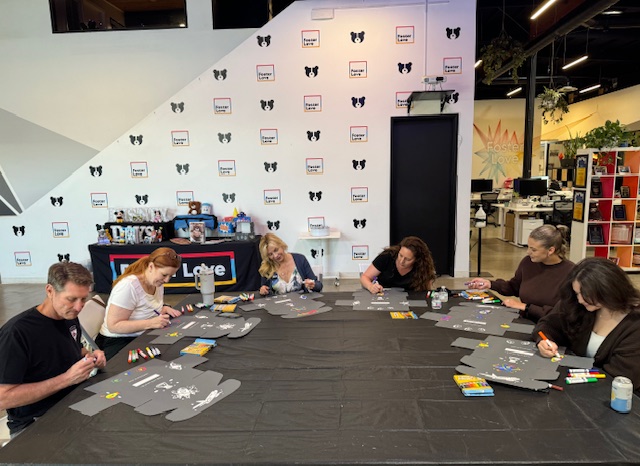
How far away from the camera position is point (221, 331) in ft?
7.97

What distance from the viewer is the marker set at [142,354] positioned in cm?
209

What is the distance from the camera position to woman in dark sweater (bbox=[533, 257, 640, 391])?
186 cm

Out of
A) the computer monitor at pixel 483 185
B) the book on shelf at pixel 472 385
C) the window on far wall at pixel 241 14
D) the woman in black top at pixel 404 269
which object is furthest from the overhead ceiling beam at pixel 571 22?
the book on shelf at pixel 472 385

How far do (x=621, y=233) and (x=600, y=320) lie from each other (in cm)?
510

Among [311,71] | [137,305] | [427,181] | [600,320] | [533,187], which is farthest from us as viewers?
[533,187]

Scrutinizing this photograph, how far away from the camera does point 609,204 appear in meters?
6.09

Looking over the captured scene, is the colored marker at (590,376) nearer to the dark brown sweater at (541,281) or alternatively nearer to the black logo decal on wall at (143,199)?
the dark brown sweater at (541,281)

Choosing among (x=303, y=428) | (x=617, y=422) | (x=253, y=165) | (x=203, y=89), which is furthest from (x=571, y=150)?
(x=303, y=428)

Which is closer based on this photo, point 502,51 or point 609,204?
point 609,204

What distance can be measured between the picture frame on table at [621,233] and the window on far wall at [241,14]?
223 inches

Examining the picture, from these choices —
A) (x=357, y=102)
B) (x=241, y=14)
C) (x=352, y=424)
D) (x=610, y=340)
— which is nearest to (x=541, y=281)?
(x=610, y=340)

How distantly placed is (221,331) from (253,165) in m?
3.75

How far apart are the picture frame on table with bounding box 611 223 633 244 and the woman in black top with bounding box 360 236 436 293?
4464 mm

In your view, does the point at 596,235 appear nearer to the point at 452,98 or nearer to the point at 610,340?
the point at 452,98
